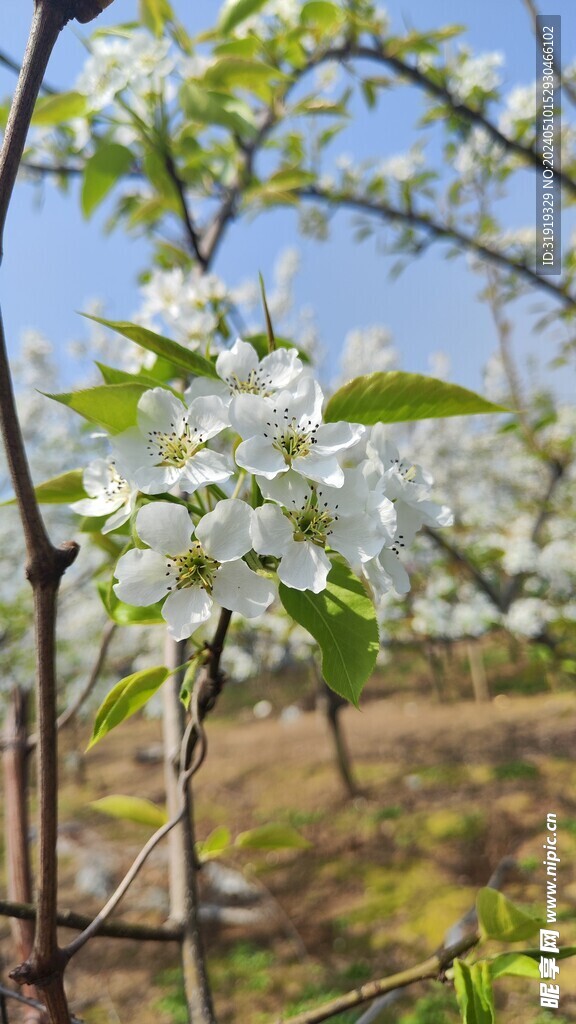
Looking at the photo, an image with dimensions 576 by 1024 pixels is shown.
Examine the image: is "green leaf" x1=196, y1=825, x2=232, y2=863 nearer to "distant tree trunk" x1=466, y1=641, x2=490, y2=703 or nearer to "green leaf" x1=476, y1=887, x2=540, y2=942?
"green leaf" x1=476, y1=887, x2=540, y2=942

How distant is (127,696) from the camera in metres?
0.37

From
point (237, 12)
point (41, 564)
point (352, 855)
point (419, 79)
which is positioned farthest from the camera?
point (352, 855)

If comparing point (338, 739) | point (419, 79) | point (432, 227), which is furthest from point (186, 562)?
point (338, 739)

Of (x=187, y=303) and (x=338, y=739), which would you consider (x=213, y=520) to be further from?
(x=338, y=739)

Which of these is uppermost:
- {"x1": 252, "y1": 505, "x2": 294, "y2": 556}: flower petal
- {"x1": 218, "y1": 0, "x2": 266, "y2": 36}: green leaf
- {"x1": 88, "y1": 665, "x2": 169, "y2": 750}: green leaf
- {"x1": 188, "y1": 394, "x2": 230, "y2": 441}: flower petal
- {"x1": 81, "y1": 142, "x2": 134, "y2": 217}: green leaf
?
{"x1": 218, "y1": 0, "x2": 266, "y2": 36}: green leaf

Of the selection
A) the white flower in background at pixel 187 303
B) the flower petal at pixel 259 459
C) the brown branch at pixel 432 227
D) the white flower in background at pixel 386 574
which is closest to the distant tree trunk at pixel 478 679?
the brown branch at pixel 432 227

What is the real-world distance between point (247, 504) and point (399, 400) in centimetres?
12

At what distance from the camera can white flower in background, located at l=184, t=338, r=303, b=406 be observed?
0.40 meters

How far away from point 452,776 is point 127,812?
107 inches

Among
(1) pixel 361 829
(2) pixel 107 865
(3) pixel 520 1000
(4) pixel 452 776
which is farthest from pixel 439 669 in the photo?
(3) pixel 520 1000

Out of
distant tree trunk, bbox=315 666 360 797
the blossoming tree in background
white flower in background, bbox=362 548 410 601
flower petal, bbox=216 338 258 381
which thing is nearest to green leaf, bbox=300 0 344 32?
the blossoming tree in background

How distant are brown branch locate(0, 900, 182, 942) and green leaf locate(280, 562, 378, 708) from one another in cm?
20

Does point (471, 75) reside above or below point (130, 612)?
above

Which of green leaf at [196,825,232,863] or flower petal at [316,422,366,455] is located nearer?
flower petal at [316,422,366,455]
